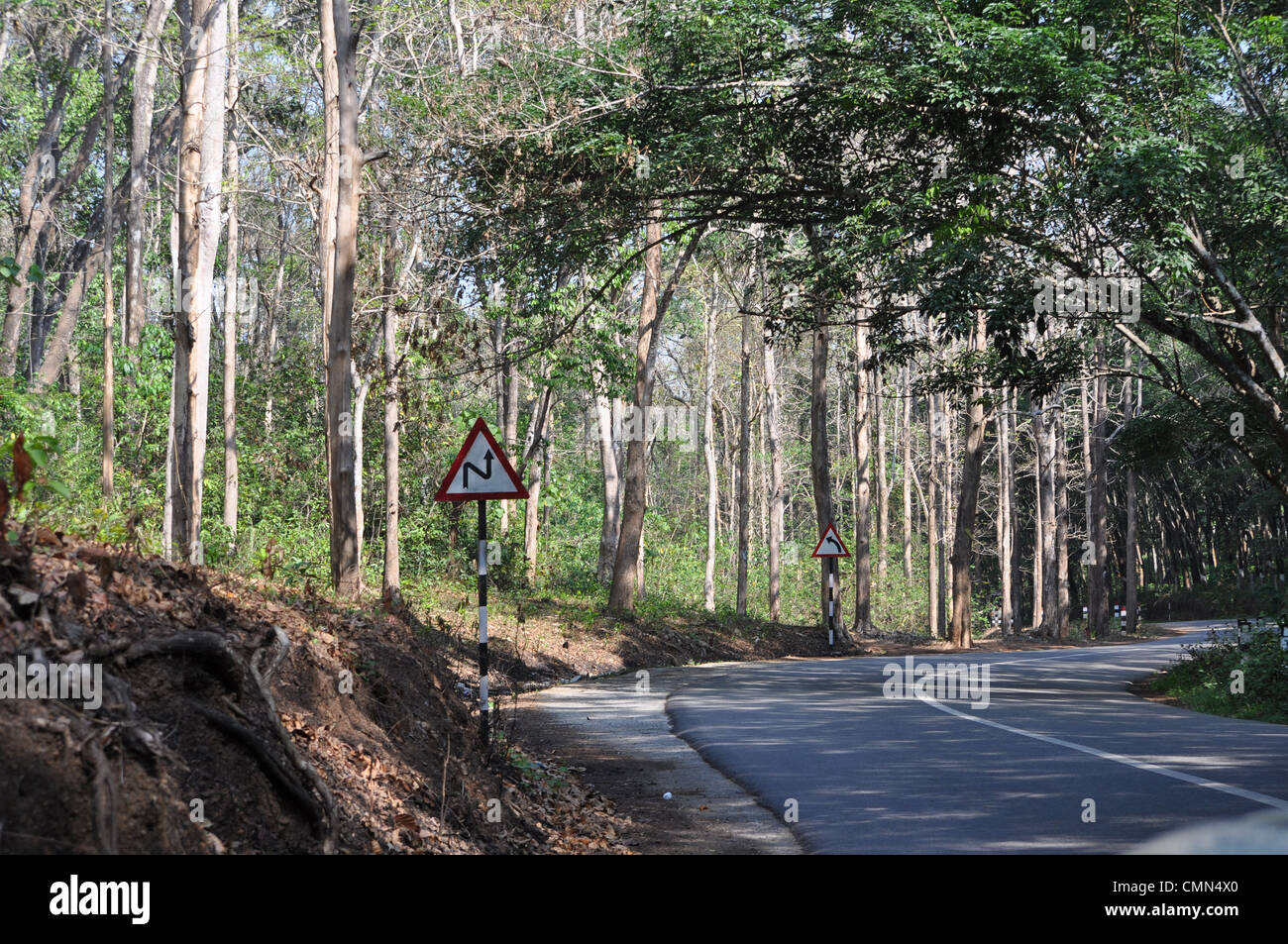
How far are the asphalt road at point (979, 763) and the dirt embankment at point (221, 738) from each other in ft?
6.18

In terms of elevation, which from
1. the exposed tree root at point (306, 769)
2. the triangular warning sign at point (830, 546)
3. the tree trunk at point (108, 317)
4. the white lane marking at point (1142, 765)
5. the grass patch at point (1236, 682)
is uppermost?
the tree trunk at point (108, 317)

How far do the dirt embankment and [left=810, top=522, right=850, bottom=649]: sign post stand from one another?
17.7 metres

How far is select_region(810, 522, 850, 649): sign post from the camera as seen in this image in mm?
26634

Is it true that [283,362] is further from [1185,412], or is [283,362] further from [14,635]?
[14,635]

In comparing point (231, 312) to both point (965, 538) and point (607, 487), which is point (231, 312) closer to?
point (607, 487)

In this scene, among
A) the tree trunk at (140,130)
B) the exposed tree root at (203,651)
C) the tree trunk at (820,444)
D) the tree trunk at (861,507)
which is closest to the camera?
the exposed tree root at (203,651)

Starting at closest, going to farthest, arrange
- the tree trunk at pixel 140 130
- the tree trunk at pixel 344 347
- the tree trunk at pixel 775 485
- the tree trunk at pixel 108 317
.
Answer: the tree trunk at pixel 344 347 < the tree trunk at pixel 108 317 < the tree trunk at pixel 140 130 < the tree trunk at pixel 775 485

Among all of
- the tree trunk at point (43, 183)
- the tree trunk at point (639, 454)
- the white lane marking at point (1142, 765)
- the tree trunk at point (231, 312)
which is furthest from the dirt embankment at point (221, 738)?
the tree trunk at point (43, 183)

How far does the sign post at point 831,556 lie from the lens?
87.4ft

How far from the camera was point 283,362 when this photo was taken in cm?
3878

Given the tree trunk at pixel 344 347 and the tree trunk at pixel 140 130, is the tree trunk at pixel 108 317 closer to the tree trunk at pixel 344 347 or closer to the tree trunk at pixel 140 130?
the tree trunk at pixel 140 130

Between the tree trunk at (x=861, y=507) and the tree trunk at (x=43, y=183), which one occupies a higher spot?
the tree trunk at (x=43, y=183)
